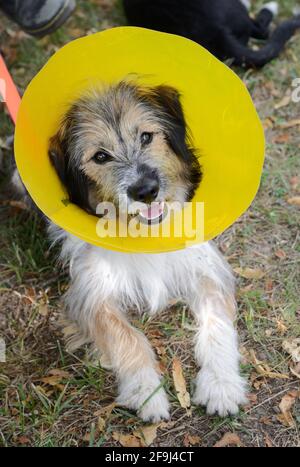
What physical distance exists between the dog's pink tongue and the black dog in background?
212cm

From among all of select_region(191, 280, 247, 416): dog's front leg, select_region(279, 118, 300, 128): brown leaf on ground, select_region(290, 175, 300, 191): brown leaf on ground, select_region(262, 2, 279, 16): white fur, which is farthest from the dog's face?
select_region(262, 2, 279, 16): white fur

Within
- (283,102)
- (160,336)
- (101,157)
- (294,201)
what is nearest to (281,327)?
(160,336)

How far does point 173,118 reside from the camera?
3135 millimetres

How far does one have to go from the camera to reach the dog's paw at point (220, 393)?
2.80 metres

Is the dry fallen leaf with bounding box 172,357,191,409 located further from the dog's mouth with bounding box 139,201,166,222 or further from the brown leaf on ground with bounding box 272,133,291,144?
the brown leaf on ground with bounding box 272,133,291,144

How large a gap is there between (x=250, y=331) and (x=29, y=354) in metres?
1.17

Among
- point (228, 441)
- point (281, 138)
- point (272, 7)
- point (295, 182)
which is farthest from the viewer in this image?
point (272, 7)

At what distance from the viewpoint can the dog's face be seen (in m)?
2.89

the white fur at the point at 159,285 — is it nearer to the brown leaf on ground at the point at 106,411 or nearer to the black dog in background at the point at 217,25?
the brown leaf on ground at the point at 106,411

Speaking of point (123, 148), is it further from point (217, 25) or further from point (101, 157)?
point (217, 25)

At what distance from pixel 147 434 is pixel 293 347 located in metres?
0.90

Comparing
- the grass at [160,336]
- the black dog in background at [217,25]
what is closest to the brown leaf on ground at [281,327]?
the grass at [160,336]
